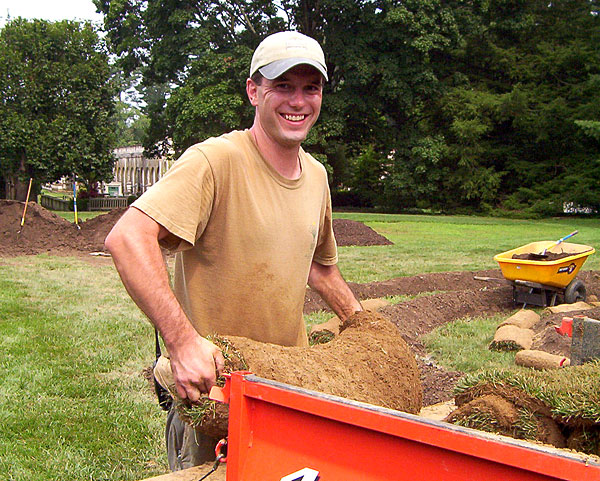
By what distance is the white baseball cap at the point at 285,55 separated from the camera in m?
2.67

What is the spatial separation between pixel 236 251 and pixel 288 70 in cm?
79

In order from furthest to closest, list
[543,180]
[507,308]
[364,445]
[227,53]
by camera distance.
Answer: [543,180], [227,53], [507,308], [364,445]

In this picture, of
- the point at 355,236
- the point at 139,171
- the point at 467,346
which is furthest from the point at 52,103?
the point at 467,346

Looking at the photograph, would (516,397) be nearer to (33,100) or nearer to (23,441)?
(23,441)

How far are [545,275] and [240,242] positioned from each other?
7809 mm

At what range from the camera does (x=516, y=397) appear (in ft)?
7.52

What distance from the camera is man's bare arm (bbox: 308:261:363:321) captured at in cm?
336

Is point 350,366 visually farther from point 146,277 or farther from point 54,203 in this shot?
point 54,203

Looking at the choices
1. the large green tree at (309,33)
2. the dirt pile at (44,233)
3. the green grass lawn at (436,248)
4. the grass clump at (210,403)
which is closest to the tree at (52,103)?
the large green tree at (309,33)

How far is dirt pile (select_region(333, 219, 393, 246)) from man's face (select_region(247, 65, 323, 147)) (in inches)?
606

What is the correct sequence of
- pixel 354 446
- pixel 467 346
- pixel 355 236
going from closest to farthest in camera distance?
pixel 354 446 → pixel 467 346 → pixel 355 236

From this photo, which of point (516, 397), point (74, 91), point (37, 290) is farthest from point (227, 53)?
point (516, 397)

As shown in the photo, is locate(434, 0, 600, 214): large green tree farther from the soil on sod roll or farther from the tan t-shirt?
the tan t-shirt

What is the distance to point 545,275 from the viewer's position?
9.50 metres
